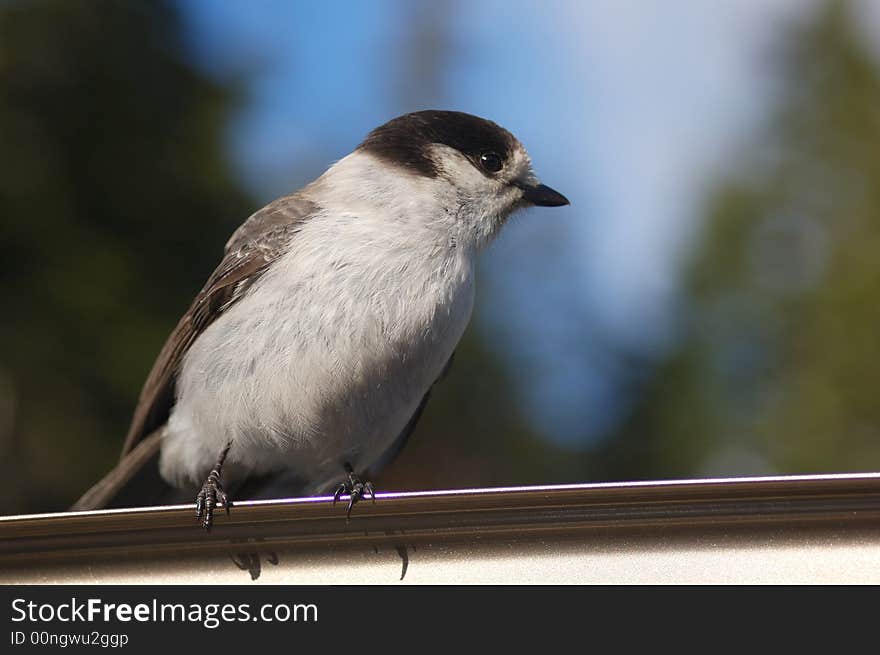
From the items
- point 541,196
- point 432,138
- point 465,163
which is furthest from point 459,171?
point 541,196

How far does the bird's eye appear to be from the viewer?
3670 mm

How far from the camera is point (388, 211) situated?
10.8 feet

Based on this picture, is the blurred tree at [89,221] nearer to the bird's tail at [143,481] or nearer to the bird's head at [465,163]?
the bird's tail at [143,481]

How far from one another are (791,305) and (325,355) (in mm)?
7718

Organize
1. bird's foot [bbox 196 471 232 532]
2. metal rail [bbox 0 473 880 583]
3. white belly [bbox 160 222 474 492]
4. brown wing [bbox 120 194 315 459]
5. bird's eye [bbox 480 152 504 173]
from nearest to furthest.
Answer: metal rail [bbox 0 473 880 583]
bird's foot [bbox 196 471 232 532]
white belly [bbox 160 222 474 492]
brown wing [bbox 120 194 315 459]
bird's eye [bbox 480 152 504 173]

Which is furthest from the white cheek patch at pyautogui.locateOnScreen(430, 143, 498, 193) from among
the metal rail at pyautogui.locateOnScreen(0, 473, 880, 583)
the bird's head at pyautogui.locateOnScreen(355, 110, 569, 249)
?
the metal rail at pyautogui.locateOnScreen(0, 473, 880, 583)

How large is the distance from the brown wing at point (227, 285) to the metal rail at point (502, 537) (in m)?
1.62

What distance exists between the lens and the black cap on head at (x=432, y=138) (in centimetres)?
363

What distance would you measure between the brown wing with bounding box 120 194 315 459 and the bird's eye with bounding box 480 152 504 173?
618 millimetres

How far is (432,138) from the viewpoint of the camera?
12.2 ft

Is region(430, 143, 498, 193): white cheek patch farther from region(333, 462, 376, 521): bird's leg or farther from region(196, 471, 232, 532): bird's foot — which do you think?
region(196, 471, 232, 532): bird's foot
